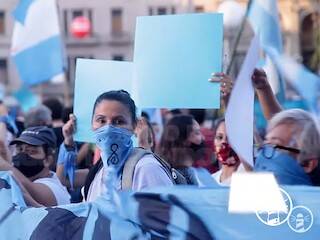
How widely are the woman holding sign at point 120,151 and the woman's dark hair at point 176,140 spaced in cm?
127

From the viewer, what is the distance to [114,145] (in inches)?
128

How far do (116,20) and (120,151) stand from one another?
41932 mm

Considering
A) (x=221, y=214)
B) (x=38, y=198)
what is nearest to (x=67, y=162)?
(x=38, y=198)

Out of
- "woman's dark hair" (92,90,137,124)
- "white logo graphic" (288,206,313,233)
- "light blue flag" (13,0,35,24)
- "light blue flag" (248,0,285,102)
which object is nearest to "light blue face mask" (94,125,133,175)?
"woman's dark hair" (92,90,137,124)

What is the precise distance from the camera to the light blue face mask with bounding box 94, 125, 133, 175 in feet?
10.6

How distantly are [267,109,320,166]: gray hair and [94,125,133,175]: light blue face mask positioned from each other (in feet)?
1.90

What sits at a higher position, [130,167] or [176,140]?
[130,167]

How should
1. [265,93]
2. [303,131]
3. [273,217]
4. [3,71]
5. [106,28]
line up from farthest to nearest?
[106,28] < [3,71] < [265,93] < [303,131] < [273,217]

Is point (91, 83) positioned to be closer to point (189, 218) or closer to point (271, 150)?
point (271, 150)

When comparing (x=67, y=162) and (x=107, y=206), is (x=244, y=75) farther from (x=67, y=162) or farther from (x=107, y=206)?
(x=67, y=162)

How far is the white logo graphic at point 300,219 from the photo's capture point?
271cm

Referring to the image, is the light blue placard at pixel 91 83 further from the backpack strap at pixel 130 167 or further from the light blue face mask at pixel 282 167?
the light blue face mask at pixel 282 167

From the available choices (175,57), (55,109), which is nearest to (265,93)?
(175,57)

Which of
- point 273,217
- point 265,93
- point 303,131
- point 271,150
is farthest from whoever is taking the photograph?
point 265,93
